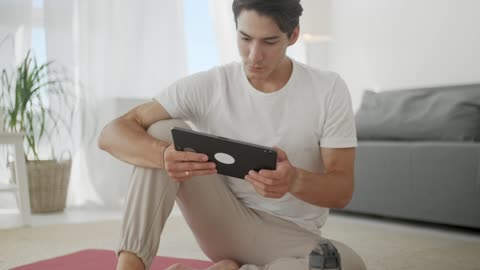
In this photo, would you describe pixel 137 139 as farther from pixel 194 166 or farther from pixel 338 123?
pixel 338 123

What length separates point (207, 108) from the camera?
5.19ft

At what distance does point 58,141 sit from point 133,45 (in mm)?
788

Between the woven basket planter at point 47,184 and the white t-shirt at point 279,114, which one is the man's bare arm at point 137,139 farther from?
the woven basket planter at point 47,184

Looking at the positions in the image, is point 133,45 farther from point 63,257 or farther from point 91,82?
point 63,257

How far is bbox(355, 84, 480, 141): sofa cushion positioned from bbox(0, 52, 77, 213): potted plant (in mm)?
1790

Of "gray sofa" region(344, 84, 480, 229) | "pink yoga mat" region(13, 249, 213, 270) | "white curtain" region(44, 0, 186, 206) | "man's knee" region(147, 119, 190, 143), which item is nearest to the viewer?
"man's knee" region(147, 119, 190, 143)

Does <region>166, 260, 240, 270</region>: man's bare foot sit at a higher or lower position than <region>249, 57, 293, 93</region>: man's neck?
lower

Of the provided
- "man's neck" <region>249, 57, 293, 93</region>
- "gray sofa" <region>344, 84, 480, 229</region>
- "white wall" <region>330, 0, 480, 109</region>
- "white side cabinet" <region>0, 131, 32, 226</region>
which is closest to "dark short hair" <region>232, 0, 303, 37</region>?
"man's neck" <region>249, 57, 293, 93</region>

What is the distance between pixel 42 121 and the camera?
3443 millimetres

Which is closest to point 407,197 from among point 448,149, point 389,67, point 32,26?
point 448,149

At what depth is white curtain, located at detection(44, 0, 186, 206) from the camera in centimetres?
360

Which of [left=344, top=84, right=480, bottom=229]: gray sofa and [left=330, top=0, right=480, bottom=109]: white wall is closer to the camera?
[left=344, top=84, right=480, bottom=229]: gray sofa

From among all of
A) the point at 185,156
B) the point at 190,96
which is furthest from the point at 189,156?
the point at 190,96

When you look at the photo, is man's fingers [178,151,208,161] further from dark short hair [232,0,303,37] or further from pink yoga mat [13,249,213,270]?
pink yoga mat [13,249,213,270]
